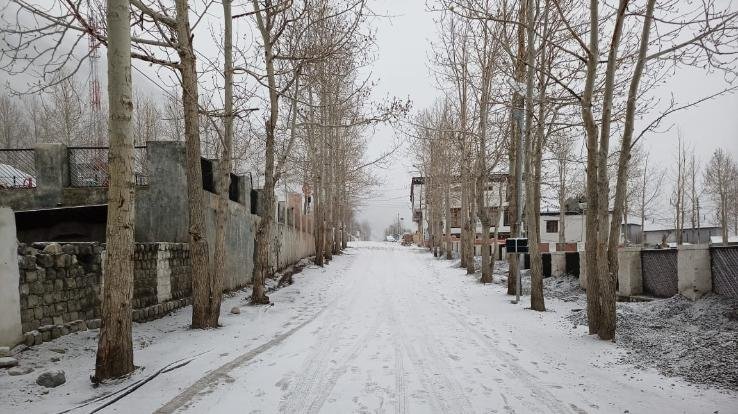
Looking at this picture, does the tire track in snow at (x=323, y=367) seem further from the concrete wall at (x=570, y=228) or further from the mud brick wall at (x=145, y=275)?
the concrete wall at (x=570, y=228)

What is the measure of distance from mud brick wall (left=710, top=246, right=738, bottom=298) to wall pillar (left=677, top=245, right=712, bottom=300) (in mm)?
81

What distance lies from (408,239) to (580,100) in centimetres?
5815

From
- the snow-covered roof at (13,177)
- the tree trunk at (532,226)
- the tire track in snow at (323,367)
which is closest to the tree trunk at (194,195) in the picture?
the tire track in snow at (323,367)

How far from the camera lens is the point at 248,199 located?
15.7 metres

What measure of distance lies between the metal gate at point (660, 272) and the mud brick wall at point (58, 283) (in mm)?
9764

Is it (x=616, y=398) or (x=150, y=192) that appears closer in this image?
(x=616, y=398)

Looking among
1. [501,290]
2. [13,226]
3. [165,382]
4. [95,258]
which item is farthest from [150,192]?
[501,290]

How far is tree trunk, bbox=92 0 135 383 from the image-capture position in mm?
A: 4934

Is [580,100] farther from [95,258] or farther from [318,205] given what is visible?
[318,205]

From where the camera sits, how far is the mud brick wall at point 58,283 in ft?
18.5

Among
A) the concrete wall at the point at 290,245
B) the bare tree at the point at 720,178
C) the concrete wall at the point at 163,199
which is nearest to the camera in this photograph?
the concrete wall at the point at 163,199

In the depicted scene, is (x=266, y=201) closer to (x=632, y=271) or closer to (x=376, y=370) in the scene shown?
(x=376, y=370)

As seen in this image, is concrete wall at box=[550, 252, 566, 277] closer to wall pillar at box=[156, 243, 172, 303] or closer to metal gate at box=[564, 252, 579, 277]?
metal gate at box=[564, 252, 579, 277]

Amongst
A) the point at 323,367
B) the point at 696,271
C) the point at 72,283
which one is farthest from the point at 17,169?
the point at 696,271
